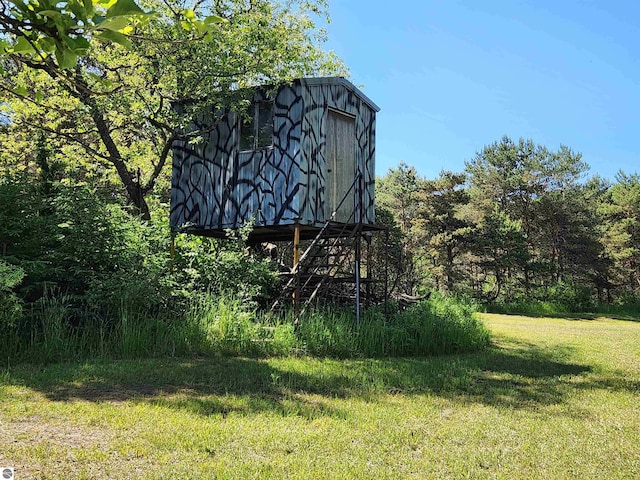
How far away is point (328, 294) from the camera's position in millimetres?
11273

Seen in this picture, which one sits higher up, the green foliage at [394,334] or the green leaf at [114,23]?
the green leaf at [114,23]

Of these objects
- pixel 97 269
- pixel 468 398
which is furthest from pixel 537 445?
pixel 97 269

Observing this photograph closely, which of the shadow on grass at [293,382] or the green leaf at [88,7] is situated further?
the shadow on grass at [293,382]

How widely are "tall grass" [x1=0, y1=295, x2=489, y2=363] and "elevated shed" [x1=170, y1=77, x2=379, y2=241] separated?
8.66 ft

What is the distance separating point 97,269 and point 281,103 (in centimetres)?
489

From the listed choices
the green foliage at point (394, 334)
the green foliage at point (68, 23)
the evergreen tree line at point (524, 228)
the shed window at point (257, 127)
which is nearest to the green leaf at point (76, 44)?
the green foliage at point (68, 23)

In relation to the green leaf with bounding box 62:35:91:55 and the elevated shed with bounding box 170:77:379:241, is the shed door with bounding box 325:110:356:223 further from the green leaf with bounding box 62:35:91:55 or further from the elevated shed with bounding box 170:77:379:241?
the green leaf with bounding box 62:35:91:55

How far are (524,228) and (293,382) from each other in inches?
1055

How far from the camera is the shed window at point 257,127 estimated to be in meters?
10.9

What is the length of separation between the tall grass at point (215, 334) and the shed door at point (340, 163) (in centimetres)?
287

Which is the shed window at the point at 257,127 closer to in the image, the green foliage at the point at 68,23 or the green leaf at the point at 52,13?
the green foliage at the point at 68,23

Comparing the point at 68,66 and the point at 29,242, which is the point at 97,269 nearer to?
the point at 29,242

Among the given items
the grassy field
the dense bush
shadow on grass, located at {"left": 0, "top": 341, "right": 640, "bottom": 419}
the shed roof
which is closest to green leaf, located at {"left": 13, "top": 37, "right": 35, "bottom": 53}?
the grassy field

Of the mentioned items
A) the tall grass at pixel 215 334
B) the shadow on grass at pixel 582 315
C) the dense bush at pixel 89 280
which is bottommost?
the shadow on grass at pixel 582 315
